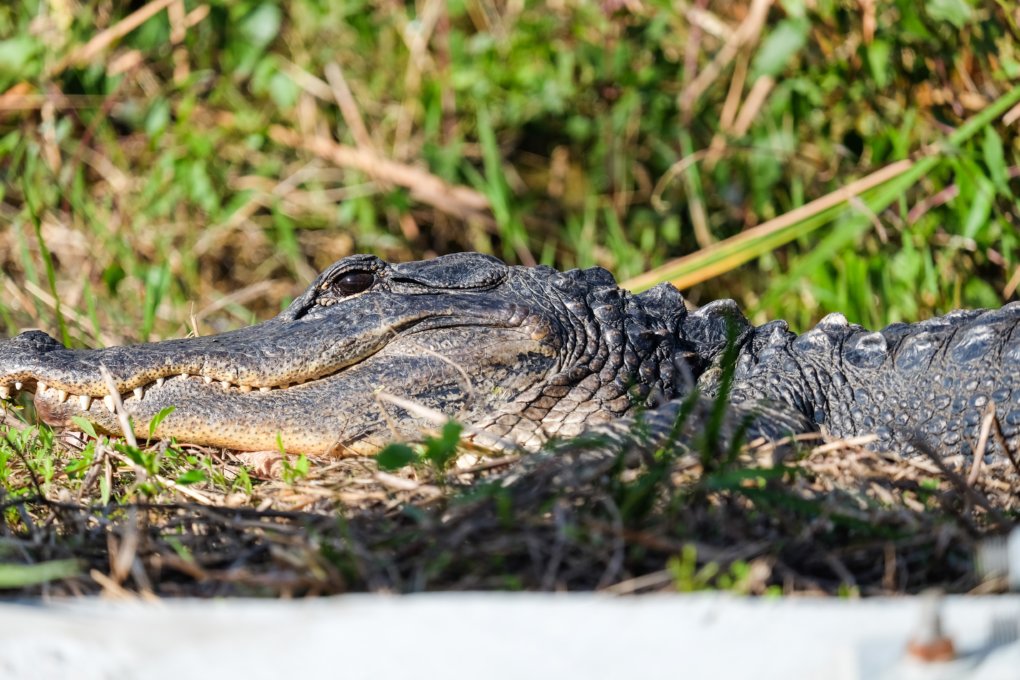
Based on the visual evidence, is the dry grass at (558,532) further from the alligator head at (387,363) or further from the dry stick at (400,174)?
the dry stick at (400,174)

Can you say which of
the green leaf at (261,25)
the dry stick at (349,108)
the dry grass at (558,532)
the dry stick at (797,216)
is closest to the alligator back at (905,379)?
the dry grass at (558,532)

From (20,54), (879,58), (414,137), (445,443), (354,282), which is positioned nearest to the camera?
(445,443)

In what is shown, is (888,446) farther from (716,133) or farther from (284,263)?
(284,263)

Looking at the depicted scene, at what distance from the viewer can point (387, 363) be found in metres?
3.05

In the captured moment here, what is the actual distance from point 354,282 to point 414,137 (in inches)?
127

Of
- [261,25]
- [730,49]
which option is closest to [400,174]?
[261,25]

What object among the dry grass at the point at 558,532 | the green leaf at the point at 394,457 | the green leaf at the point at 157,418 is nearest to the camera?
the dry grass at the point at 558,532

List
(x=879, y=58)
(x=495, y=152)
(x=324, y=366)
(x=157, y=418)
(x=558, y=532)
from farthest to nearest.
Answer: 1. (x=495, y=152)
2. (x=879, y=58)
3. (x=324, y=366)
4. (x=157, y=418)
5. (x=558, y=532)

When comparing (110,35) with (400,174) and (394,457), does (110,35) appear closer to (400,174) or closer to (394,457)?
(400,174)

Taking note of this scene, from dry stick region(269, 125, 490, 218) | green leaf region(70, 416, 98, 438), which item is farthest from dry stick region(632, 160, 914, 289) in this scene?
green leaf region(70, 416, 98, 438)

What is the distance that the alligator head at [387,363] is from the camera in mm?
2875

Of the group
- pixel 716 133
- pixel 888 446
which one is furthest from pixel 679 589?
pixel 716 133

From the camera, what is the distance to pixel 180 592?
1773 mm

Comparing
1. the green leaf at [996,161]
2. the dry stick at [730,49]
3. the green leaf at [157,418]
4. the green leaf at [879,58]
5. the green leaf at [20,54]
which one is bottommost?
the green leaf at [157,418]
